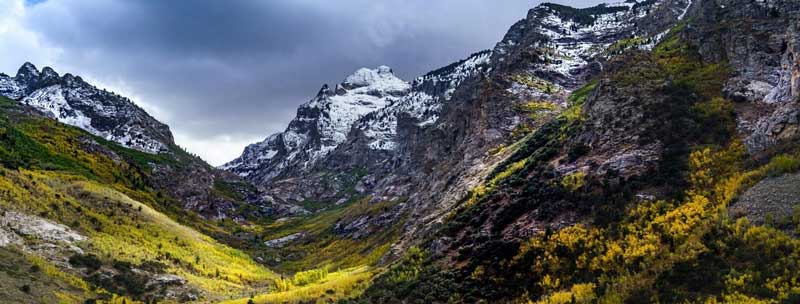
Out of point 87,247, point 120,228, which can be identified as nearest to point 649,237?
point 87,247

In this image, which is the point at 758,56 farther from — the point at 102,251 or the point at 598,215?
the point at 102,251

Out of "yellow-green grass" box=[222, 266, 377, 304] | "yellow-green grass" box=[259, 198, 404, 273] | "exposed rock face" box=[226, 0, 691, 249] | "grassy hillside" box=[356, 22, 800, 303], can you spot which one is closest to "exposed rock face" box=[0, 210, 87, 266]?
"yellow-green grass" box=[222, 266, 377, 304]

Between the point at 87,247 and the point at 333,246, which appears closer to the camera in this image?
the point at 87,247

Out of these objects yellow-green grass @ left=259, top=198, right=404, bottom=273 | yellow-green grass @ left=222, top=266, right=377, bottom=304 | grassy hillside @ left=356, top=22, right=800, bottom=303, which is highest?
grassy hillside @ left=356, top=22, right=800, bottom=303

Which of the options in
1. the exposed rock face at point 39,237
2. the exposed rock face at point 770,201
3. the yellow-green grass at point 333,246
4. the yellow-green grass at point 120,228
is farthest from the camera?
the yellow-green grass at point 333,246

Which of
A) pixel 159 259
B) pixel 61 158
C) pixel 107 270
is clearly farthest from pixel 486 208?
pixel 61 158

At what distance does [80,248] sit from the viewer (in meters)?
60.4

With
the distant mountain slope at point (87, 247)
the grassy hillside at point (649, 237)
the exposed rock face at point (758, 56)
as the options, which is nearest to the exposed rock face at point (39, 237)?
the distant mountain slope at point (87, 247)

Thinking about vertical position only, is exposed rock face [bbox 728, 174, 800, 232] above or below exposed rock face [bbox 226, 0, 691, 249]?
below

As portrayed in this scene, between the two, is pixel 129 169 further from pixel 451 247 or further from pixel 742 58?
pixel 742 58

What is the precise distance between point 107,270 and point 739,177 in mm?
65718

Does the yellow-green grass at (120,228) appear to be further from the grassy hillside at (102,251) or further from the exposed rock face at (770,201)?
the exposed rock face at (770,201)

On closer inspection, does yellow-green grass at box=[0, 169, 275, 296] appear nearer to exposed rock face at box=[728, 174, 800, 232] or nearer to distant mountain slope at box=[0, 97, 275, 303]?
distant mountain slope at box=[0, 97, 275, 303]

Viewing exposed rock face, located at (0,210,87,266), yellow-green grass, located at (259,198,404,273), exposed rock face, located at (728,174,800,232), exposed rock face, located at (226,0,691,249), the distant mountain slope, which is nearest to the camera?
exposed rock face, located at (728,174,800,232)
